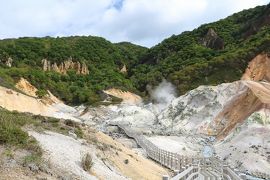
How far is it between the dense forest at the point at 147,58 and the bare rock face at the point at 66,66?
1.20 meters

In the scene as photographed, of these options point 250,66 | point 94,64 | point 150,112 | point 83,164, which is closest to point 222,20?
point 94,64

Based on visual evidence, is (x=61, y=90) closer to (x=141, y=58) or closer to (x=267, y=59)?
(x=267, y=59)

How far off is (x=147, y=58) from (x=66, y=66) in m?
28.9

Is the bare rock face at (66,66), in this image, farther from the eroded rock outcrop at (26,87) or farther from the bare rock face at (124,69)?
the eroded rock outcrop at (26,87)

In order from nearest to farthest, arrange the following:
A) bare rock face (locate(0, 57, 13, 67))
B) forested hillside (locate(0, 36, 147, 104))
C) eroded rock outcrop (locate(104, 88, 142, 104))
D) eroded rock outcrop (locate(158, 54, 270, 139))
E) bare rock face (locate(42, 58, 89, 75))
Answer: eroded rock outcrop (locate(158, 54, 270, 139)) < forested hillside (locate(0, 36, 147, 104)) < eroded rock outcrop (locate(104, 88, 142, 104)) < bare rock face (locate(0, 57, 13, 67)) < bare rock face (locate(42, 58, 89, 75))

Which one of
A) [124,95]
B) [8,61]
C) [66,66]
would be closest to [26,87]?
[124,95]

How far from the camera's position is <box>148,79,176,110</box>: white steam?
325 ft

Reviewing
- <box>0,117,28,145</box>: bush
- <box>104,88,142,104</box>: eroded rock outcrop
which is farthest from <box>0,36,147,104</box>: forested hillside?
<box>0,117,28,145</box>: bush

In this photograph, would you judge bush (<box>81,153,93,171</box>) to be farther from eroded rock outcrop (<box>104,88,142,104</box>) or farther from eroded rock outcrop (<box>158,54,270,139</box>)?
eroded rock outcrop (<box>104,88,142,104</box>)

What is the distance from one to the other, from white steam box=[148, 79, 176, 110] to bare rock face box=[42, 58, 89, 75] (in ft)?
141

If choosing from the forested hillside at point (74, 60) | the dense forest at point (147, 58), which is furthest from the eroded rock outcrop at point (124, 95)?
the dense forest at point (147, 58)

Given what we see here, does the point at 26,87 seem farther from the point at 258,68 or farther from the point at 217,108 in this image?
the point at 217,108

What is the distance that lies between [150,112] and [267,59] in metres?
25.7

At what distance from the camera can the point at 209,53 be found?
122 meters
